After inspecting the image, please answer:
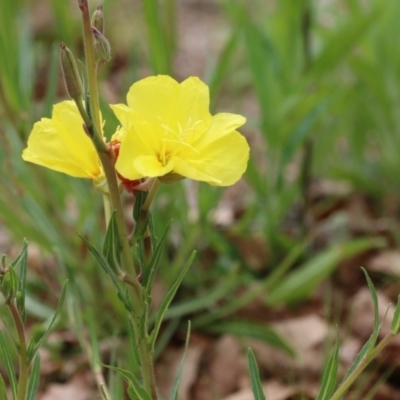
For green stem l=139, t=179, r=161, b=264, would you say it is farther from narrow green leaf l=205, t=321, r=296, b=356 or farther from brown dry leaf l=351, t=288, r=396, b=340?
brown dry leaf l=351, t=288, r=396, b=340

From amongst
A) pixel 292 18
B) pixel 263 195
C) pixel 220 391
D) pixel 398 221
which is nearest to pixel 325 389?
pixel 220 391

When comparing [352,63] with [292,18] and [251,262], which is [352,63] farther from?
[251,262]

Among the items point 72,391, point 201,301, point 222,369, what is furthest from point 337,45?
point 72,391

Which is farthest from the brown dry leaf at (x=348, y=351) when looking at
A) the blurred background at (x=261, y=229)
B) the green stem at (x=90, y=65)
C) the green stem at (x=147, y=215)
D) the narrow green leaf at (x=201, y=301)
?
the green stem at (x=90, y=65)

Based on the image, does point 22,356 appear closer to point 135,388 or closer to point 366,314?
point 135,388

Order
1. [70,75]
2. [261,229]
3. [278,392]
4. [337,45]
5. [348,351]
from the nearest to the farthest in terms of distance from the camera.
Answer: [70,75]
[278,392]
[348,351]
[337,45]
[261,229]

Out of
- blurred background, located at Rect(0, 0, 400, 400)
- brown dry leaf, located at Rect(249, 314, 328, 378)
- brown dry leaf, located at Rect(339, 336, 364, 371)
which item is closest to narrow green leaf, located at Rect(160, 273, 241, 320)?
blurred background, located at Rect(0, 0, 400, 400)

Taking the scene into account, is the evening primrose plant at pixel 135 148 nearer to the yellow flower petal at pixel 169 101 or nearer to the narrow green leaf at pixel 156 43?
the yellow flower petal at pixel 169 101
